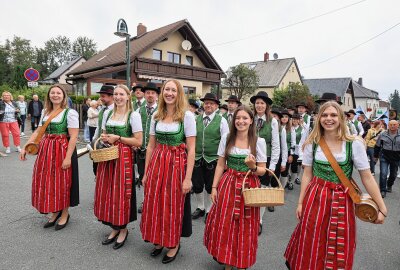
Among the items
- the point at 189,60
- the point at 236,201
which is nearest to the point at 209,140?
the point at 236,201

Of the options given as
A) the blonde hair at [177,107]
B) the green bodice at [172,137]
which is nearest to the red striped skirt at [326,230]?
the green bodice at [172,137]

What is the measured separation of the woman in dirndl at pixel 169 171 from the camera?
3129mm

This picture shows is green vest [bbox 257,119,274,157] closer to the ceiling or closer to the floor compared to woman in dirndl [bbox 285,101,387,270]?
closer to the ceiling

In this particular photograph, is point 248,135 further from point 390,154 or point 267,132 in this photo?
point 390,154

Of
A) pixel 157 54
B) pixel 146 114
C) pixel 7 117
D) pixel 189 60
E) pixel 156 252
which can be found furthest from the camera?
pixel 189 60

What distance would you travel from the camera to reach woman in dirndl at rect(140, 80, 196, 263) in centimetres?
313

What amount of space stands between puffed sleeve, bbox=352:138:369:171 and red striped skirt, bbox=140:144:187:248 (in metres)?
1.72

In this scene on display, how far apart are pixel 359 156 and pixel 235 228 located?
133 centimetres

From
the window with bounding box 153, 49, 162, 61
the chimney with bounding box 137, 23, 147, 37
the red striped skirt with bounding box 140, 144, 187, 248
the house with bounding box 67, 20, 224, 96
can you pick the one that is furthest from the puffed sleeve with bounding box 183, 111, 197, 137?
the chimney with bounding box 137, 23, 147, 37

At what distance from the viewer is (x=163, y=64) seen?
20.6 metres

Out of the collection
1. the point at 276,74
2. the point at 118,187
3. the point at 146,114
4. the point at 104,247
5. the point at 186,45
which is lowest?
the point at 104,247

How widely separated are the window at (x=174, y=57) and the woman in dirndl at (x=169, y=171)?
795 inches

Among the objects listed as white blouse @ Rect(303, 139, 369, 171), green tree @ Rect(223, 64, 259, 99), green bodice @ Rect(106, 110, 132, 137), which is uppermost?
green tree @ Rect(223, 64, 259, 99)

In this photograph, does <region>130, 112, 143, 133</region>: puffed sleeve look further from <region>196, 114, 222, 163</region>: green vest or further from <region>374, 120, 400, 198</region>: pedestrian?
<region>374, 120, 400, 198</region>: pedestrian
